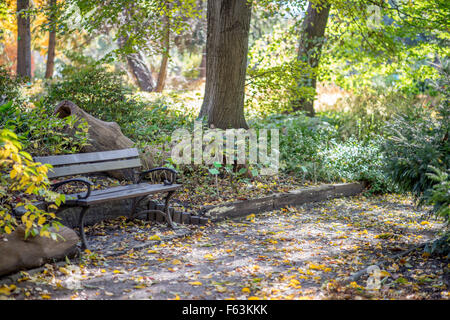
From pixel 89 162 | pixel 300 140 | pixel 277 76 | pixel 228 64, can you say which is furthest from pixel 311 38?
pixel 89 162

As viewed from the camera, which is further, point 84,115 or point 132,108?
point 132,108

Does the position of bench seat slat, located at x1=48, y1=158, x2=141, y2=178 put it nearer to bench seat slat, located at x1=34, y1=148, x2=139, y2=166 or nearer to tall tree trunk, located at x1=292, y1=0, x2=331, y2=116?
bench seat slat, located at x1=34, y1=148, x2=139, y2=166

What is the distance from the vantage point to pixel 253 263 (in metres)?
4.26

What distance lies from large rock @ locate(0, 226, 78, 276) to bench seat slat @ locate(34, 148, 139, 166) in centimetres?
84

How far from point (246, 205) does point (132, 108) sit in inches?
129

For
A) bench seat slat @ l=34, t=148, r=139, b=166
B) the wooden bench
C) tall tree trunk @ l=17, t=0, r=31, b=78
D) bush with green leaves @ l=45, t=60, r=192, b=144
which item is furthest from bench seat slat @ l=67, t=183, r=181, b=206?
tall tree trunk @ l=17, t=0, r=31, b=78

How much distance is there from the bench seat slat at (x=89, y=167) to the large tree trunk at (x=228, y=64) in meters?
2.26

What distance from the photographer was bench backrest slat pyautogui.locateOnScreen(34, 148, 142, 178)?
4527 mm

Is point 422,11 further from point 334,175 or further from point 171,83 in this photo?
point 171,83

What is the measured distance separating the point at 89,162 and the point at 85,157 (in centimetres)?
8

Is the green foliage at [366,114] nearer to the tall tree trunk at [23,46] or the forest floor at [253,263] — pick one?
the forest floor at [253,263]

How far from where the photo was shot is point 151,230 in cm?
524

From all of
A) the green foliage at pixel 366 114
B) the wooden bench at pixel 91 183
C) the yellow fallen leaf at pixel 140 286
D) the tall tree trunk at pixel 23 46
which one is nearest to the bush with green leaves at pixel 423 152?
the wooden bench at pixel 91 183
